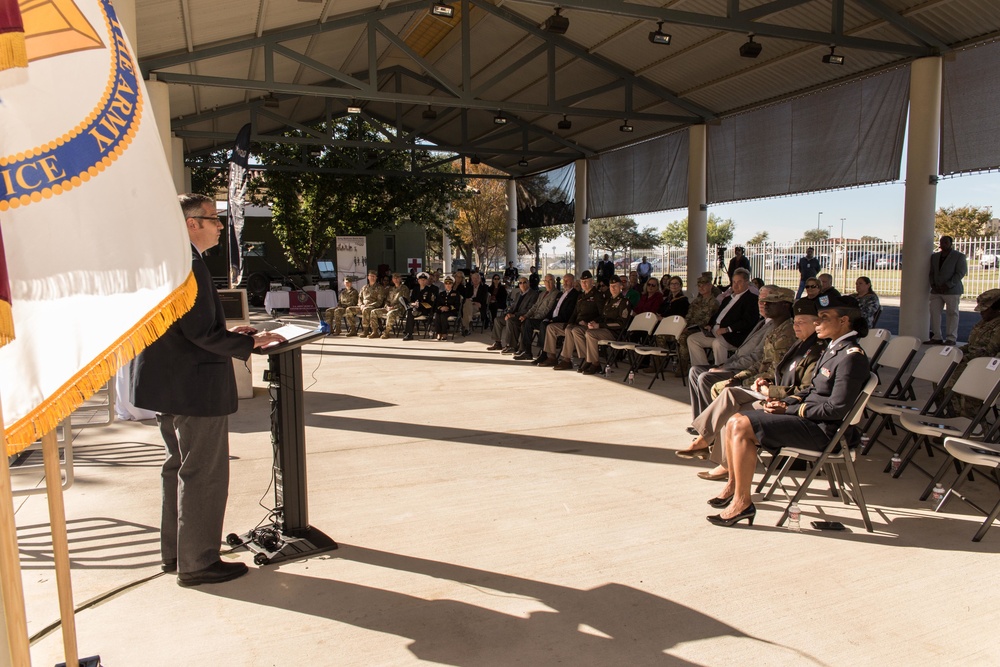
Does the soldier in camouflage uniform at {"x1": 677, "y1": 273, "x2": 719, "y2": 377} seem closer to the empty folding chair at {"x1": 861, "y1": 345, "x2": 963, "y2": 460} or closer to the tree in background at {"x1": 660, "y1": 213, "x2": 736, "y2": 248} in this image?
the empty folding chair at {"x1": 861, "y1": 345, "x2": 963, "y2": 460}

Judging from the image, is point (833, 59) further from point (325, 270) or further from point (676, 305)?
point (325, 270)

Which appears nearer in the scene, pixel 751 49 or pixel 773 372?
pixel 773 372

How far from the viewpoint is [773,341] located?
16.9 ft

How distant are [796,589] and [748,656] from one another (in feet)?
2.16

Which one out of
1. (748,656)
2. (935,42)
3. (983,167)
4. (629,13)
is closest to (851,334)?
(748,656)

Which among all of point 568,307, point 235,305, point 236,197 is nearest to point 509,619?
point 235,305

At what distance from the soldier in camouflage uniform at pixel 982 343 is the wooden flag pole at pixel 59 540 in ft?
17.6

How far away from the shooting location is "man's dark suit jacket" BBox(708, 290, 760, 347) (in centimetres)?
709

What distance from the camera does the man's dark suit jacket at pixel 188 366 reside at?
2.89 meters

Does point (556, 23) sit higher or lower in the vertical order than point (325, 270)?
higher

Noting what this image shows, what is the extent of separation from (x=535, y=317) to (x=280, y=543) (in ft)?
23.9

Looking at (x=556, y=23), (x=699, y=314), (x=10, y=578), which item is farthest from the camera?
(x=556, y=23)

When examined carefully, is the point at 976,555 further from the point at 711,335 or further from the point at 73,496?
the point at 73,496

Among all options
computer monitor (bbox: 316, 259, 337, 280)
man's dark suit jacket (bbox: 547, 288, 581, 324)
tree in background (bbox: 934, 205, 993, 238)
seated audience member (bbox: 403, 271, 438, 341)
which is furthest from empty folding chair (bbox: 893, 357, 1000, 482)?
tree in background (bbox: 934, 205, 993, 238)
